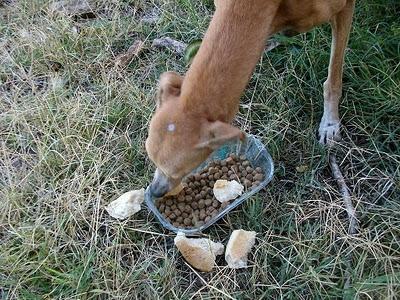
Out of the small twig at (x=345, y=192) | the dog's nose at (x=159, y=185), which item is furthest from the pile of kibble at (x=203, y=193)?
the small twig at (x=345, y=192)

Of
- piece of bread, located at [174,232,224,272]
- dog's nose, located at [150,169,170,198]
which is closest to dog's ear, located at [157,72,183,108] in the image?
dog's nose, located at [150,169,170,198]

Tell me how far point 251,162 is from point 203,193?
0.44m

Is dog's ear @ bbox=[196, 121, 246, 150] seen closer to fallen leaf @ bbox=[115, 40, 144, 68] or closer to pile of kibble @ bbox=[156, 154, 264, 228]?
pile of kibble @ bbox=[156, 154, 264, 228]

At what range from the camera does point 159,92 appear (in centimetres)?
328

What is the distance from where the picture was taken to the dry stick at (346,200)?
368 cm

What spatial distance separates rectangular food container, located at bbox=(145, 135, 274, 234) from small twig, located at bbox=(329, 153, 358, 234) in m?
0.44

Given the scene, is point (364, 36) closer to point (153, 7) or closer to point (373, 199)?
point (373, 199)

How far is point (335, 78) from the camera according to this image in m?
4.24

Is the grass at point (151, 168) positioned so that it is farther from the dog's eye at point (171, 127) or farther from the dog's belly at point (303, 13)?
the dog's eye at point (171, 127)

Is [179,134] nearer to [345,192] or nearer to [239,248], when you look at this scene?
[239,248]

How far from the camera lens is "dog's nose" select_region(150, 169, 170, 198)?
3.60m

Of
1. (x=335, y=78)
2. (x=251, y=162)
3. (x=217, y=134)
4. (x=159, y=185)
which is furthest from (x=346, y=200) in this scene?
(x=217, y=134)

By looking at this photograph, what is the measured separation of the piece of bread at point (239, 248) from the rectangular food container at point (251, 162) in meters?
0.20

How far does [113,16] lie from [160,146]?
261cm
